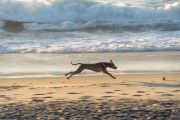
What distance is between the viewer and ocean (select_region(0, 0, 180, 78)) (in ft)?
36.3

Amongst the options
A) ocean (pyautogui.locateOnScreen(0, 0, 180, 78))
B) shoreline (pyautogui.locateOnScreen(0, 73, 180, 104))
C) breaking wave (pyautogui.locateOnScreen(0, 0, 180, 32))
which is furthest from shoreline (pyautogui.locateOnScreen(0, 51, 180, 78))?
breaking wave (pyautogui.locateOnScreen(0, 0, 180, 32))

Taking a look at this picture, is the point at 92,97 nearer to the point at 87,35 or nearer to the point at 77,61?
the point at 77,61

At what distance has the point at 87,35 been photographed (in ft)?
56.4

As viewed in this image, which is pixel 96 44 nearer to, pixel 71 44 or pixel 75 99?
pixel 71 44

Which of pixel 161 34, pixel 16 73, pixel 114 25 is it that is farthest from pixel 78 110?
pixel 114 25

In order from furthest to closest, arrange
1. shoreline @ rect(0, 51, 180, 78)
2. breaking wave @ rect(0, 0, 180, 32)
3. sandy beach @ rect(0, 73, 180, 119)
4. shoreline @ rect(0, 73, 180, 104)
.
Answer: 1. breaking wave @ rect(0, 0, 180, 32)
2. shoreline @ rect(0, 51, 180, 78)
3. shoreline @ rect(0, 73, 180, 104)
4. sandy beach @ rect(0, 73, 180, 119)

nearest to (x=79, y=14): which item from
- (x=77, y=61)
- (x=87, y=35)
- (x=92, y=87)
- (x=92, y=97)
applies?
(x=87, y=35)

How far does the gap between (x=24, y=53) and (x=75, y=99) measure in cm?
603

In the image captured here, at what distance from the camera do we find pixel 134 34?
1736cm

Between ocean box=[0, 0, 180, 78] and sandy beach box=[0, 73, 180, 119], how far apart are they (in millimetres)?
895

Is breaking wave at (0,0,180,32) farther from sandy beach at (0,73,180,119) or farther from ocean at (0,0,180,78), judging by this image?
sandy beach at (0,73,180,119)

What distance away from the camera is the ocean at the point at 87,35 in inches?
436

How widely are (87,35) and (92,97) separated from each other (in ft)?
32.7

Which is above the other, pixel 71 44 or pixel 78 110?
pixel 71 44
